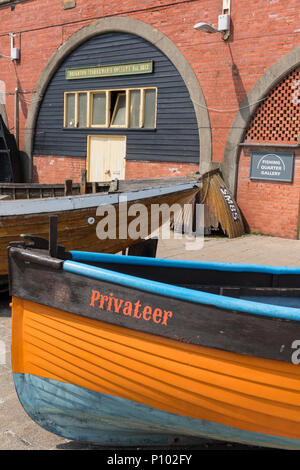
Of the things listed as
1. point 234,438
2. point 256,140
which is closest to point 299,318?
point 234,438

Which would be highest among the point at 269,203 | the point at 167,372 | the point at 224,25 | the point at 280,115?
the point at 224,25

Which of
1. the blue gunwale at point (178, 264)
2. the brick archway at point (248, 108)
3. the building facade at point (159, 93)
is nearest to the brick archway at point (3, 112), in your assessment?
the building facade at point (159, 93)

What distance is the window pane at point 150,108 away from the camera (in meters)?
14.3

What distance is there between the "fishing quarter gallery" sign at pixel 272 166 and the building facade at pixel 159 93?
0.09 ft

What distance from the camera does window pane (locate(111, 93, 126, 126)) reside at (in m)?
15.5

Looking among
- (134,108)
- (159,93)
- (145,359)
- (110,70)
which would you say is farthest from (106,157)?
(145,359)

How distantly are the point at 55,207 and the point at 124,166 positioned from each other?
9344 mm

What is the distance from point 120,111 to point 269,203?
6.45 m

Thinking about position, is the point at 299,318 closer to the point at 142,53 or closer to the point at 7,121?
the point at 142,53

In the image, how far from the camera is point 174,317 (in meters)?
2.89

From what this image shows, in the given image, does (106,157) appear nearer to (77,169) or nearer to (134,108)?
(77,169)

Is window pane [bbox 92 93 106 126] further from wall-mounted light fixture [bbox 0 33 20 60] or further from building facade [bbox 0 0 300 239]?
wall-mounted light fixture [bbox 0 33 20 60]

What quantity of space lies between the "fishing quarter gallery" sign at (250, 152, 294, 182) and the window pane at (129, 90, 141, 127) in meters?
4.40

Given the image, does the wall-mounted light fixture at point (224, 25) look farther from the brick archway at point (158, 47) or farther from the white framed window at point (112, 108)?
the white framed window at point (112, 108)
